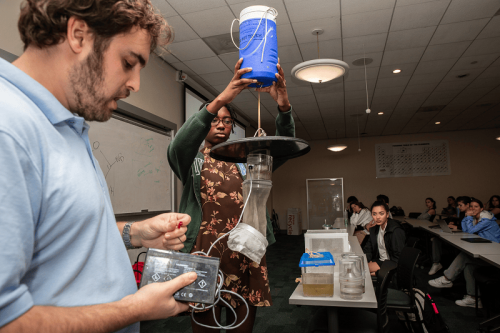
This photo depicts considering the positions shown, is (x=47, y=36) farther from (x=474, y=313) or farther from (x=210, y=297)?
(x=474, y=313)

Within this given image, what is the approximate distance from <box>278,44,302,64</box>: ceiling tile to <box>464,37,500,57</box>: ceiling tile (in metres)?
2.29

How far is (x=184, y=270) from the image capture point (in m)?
0.71

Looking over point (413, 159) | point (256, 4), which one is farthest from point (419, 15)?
point (413, 159)

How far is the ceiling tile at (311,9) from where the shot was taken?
3.15 m

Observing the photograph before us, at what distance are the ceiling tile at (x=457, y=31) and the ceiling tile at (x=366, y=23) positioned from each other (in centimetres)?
71

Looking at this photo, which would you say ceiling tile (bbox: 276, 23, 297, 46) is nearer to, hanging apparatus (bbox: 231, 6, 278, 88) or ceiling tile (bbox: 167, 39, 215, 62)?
ceiling tile (bbox: 167, 39, 215, 62)

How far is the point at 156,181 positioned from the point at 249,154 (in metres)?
3.38

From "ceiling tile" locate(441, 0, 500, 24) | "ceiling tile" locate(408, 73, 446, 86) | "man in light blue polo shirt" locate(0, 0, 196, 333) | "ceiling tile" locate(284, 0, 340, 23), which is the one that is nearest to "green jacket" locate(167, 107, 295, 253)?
"man in light blue polo shirt" locate(0, 0, 196, 333)

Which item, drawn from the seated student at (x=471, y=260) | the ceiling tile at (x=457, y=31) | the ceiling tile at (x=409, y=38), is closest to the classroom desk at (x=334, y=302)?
the seated student at (x=471, y=260)

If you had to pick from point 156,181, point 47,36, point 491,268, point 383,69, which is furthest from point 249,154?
point 383,69

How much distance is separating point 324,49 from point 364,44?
509 millimetres

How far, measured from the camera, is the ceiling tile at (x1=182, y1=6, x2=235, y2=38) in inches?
128

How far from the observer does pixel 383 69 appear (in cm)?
487

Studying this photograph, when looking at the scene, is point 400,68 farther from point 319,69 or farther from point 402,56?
point 319,69
